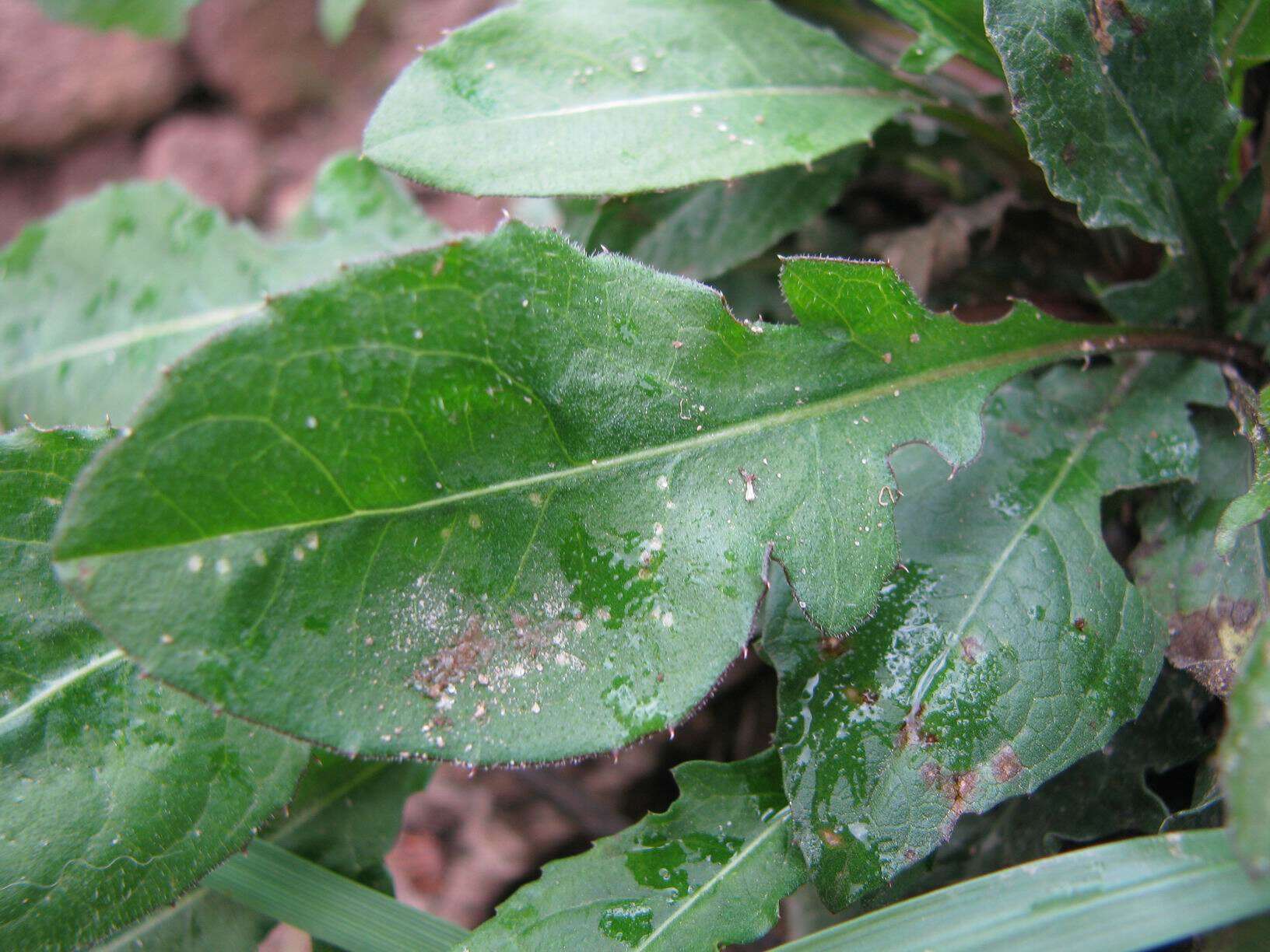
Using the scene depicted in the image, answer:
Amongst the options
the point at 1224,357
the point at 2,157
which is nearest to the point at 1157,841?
the point at 1224,357

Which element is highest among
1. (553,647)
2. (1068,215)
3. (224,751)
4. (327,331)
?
(327,331)

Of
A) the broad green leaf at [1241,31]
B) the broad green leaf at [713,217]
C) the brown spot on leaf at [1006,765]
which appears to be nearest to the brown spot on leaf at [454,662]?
the brown spot on leaf at [1006,765]

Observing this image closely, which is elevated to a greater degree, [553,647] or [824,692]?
[553,647]

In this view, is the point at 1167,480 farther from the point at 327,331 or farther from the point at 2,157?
the point at 2,157

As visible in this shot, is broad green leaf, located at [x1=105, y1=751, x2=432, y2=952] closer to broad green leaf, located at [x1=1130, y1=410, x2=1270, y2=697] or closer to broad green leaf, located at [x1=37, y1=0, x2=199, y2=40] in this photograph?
broad green leaf, located at [x1=1130, y1=410, x2=1270, y2=697]

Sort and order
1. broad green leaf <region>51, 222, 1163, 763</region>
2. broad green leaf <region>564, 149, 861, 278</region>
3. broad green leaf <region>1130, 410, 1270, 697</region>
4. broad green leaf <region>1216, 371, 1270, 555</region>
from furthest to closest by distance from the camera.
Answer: broad green leaf <region>564, 149, 861, 278</region> → broad green leaf <region>1130, 410, 1270, 697</region> → broad green leaf <region>1216, 371, 1270, 555</region> → broad green leaf <region>51, 222, 1163, 763</region>

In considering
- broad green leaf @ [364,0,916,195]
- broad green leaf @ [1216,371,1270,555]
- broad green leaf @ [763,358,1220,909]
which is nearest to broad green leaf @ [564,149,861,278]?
broad green leaf @ [364,0,916,195]

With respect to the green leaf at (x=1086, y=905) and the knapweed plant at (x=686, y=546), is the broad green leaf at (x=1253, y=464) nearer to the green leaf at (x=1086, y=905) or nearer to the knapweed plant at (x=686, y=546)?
the knapweed plant at (x=686, y=546)
